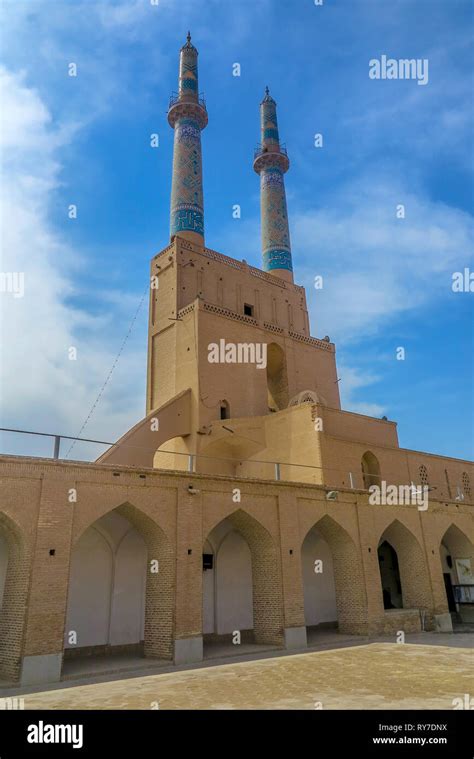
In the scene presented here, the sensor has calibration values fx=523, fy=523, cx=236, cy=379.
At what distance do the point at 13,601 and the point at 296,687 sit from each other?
5.61 m

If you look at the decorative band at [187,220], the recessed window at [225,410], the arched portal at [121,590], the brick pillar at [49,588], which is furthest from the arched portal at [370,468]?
the decorative band at [187,220]

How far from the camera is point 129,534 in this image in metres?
13.7

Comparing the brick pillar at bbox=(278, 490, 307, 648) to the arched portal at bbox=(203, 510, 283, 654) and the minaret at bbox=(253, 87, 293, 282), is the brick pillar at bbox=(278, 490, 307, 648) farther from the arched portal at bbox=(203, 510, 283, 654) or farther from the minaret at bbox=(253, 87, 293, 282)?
the minaret at bbox=(253, 87, 293, 282)

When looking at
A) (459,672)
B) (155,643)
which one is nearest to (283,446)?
(155,643)

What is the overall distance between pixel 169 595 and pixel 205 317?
1205cm

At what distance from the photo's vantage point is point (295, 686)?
28.6 feet

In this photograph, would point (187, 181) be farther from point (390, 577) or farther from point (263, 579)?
point (390, 577)

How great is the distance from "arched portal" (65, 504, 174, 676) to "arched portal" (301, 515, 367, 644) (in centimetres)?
483

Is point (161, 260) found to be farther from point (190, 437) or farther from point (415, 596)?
point (415, 596)

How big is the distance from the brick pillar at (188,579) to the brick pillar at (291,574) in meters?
2.68

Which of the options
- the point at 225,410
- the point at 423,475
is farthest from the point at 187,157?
the point at 423,475

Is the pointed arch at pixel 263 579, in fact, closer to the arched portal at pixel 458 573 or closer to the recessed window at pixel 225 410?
the recessed window at pixel 225 410

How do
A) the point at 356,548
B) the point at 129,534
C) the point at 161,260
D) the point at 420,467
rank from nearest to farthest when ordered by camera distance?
the point at 129,534, the point at 356,548, the point at 420,467, the point at 161,260

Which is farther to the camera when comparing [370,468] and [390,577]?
[390,577]
